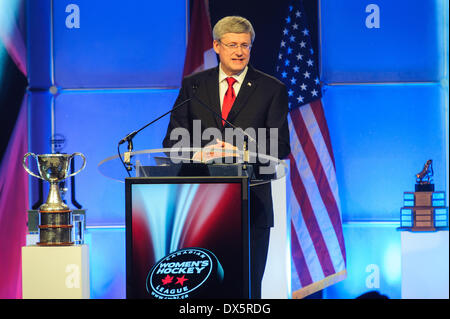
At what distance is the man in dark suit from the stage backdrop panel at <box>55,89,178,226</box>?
1648 mm

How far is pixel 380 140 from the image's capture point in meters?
4.54

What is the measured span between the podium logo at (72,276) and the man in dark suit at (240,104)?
0.85 metres

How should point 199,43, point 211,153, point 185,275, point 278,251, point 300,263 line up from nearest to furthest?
point 185,275
point 211,153
point 278,251
point 300,263
point 199,43

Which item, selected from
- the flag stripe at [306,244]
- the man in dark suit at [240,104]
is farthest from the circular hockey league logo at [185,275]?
the flag stripe at [306,244]

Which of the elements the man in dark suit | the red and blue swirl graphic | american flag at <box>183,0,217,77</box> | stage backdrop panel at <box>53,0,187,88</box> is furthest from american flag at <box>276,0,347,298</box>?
the red and blue swirl graphic

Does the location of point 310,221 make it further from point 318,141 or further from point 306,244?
point 318,141

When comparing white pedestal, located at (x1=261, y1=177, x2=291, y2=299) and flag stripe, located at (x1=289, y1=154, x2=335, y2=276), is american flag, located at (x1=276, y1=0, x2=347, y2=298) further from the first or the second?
white pedestal, located at (x1=261, y1=177, x2=291, y2=299)

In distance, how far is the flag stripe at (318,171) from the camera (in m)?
4.24

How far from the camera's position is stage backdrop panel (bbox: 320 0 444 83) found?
14.9 feet

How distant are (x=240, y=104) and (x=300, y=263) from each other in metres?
1.84

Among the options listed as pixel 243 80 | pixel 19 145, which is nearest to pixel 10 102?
pixel 19 145

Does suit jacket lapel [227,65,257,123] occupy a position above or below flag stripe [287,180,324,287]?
above

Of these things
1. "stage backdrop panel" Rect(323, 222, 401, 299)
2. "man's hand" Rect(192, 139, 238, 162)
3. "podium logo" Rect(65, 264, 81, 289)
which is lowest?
"stage backdrop panel" Rect(323, 222, 401, 299)

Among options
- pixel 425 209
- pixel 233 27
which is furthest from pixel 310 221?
pixel 233 27
